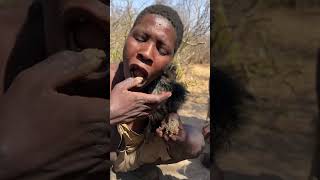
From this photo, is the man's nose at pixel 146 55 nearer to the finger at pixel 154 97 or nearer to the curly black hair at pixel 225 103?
the finger at pixel 154 97

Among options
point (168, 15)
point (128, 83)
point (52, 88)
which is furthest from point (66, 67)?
point (168, 15)

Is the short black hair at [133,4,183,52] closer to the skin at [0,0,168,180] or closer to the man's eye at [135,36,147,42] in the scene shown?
the man's eye at [135,36,147,42]

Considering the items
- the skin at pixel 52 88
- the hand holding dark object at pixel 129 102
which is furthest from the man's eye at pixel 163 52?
the skin at pixel 52 88

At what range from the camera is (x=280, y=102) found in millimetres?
1395

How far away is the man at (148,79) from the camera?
1.57 meters

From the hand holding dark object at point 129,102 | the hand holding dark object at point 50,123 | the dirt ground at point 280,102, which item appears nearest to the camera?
the hand holding dark object at point 50,123

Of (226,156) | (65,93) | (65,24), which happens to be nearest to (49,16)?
(65,24)

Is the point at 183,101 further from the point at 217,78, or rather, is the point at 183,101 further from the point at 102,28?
the point at 102,28

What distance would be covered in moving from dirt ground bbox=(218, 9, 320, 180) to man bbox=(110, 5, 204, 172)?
0.76 feet

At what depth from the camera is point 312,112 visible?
138cm

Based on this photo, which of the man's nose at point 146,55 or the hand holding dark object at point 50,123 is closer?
the hand holding dark object at point 50,123

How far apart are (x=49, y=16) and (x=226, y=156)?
1.98 feet

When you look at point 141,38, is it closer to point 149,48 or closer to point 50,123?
point 149,48

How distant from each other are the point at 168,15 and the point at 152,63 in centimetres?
15
